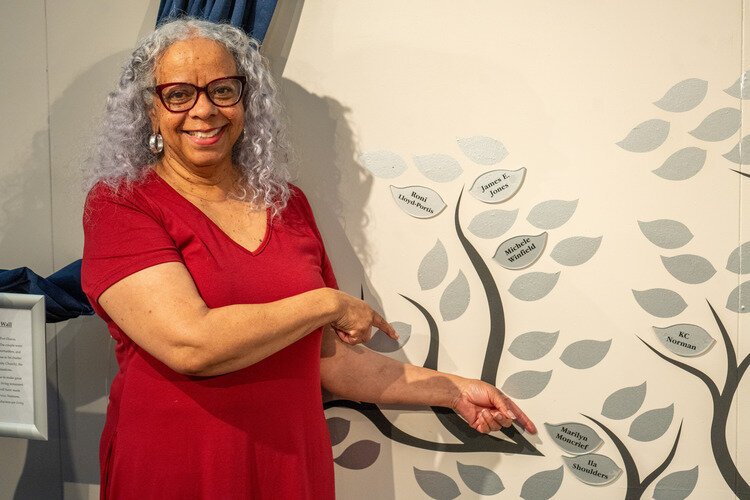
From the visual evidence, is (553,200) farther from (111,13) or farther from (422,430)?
→ (111,13)

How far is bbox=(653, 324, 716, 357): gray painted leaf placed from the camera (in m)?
2.30

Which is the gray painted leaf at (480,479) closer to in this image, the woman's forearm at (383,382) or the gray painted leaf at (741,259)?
the woman's forearm at (383,382)

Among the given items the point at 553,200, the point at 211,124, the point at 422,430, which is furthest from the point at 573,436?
the point at 211,124

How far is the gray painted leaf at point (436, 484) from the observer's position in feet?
8.13

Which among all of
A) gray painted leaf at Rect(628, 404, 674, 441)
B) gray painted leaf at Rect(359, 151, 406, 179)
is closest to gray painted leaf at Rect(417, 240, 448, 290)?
gray painted leaf at Rect(359, 151, 406, 179)

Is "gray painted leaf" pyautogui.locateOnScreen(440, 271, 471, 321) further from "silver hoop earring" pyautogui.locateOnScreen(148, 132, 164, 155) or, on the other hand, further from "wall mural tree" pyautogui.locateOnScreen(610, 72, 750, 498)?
"silver hoop earring" pyautogui.locateOnScreen(148, 132, 164, 155)

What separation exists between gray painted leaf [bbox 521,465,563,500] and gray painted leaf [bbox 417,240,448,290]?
68cm

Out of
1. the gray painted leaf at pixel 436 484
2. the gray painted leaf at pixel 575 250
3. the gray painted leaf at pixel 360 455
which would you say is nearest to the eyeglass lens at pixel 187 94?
the gray painted leaf at pixel 575 250

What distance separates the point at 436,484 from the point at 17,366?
51.1 inches

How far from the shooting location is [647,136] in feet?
7.47

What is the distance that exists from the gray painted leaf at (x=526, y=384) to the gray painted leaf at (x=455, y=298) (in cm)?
26

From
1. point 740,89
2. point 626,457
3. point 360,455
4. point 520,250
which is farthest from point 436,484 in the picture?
point 740,89

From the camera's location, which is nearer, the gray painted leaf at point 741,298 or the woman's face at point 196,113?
the woman's face at point 196,113

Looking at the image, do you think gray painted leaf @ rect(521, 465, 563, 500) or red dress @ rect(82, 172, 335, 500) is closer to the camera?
red dress @ rect(82, 172, 335, 500)
